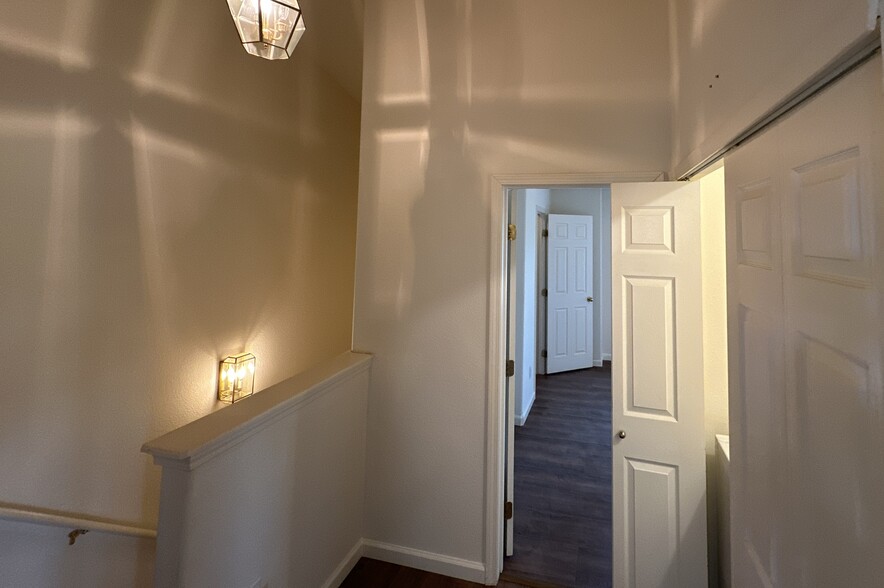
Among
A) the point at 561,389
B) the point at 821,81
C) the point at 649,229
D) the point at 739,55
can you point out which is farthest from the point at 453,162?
the point at 561,389

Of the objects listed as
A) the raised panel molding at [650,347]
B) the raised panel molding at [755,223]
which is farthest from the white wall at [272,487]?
the raised panel molding at [755,223]

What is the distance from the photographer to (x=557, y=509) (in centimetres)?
260

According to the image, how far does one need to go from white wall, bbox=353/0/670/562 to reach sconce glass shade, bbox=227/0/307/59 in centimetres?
103

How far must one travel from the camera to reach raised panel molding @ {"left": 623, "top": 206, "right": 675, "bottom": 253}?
170 centimetres

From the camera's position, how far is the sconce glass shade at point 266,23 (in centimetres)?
114

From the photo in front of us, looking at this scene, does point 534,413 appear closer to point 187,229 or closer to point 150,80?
point 187,229

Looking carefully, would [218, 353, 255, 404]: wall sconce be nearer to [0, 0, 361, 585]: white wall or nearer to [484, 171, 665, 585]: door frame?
[0, 0, 361, 585]: white wall

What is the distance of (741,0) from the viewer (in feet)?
3.51

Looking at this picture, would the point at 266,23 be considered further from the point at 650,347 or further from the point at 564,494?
the point at 564,494

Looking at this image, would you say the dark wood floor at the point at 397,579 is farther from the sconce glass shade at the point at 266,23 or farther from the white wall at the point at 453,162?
the sconce glass shade at the point at 266,23

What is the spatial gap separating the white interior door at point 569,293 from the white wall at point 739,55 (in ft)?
12.1

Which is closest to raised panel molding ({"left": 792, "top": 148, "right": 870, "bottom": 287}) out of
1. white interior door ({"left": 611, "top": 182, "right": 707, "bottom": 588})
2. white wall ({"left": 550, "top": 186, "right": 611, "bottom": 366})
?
white interior door ({"left": 611, "top": 182, "right": 707, "bottom": 588})

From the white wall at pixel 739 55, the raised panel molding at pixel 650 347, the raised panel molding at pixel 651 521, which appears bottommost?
the raised panel molding at pixel 651 521

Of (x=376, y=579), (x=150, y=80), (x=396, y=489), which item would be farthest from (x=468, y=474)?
(x=150, y=80)
